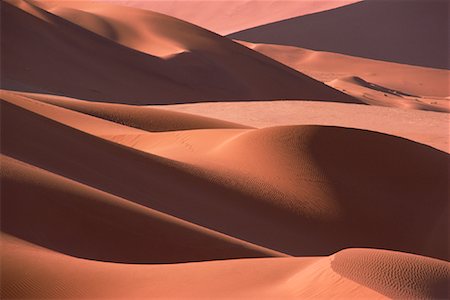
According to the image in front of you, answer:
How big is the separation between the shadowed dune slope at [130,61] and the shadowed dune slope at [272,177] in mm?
10678

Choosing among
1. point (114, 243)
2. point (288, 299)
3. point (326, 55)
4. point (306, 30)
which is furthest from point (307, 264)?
point (306, 30)

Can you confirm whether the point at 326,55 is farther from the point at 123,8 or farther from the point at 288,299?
the point at 288,299

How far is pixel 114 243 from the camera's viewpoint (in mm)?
6535

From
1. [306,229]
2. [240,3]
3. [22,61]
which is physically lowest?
[306,229]

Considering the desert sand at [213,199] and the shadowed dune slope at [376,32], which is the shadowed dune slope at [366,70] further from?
the desert sand at [213,199]

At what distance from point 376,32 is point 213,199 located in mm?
52320

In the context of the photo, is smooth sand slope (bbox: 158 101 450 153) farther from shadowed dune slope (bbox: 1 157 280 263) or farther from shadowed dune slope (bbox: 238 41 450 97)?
shadowed dune slope (bbox: 238 41 450 97)

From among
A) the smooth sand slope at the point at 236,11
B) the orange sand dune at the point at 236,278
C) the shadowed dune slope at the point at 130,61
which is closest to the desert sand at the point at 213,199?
the orange sand dune at the point at 236,278

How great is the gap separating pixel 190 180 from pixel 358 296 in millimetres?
5653

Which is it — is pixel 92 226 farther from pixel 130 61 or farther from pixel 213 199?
pixel 130 61

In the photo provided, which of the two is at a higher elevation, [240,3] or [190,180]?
[240,3]

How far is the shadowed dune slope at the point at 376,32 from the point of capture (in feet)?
189

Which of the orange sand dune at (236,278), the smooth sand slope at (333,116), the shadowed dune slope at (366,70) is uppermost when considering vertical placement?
the shadowed dune slope at (366,70)

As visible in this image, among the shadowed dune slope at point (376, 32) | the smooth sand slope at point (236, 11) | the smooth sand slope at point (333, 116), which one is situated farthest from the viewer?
the smooth sand slope at point (236, 11)
